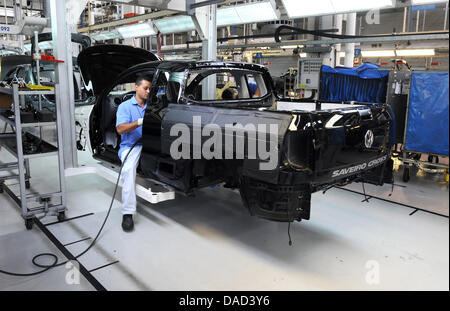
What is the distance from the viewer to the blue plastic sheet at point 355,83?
249 inches

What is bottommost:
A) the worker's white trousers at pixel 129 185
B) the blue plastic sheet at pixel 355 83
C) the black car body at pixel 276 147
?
the worker's white trousers at pixel 129 185

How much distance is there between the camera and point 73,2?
5.14 metres

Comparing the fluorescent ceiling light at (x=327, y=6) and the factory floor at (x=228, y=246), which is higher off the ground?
the fluorescent ceiling light at (x=327, y=6)

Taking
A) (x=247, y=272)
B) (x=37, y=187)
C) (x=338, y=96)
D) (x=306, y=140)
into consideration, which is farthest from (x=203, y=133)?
(x=338, y=96)

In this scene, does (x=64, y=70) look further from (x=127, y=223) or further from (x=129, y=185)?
(x=127, y=223)

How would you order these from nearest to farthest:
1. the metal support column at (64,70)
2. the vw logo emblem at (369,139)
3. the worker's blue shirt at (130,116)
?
the vw logo emblem at (369,139)
the worker's blue shirt at (130,116)
the metal support column at (64,70)

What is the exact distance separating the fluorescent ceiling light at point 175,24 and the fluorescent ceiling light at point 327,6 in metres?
2.84

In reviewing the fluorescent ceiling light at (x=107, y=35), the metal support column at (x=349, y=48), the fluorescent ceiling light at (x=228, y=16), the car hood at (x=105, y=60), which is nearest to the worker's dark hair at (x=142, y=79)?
the car hood at (x=105, y=60)

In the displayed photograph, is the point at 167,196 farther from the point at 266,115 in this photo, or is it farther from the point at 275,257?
the point at 266,115

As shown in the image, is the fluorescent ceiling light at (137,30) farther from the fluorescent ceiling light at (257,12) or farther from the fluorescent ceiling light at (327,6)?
the fluorescent ceiling light at (327,6)

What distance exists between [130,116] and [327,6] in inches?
145

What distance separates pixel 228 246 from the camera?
3.30 metres

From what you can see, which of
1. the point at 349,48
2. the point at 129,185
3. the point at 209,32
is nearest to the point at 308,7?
the point at 209,32
